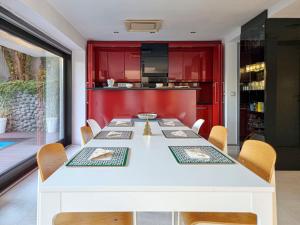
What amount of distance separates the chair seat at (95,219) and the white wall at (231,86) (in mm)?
5052

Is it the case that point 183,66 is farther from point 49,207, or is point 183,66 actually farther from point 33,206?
point 49,207

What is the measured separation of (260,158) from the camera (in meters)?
1.69

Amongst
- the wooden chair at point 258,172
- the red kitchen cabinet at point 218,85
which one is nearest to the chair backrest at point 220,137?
the wooden chair at point 258,172

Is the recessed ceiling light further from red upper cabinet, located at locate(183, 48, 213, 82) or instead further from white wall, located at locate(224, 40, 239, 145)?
red upper cabinet, located at locate(183, 48, 213, 82)

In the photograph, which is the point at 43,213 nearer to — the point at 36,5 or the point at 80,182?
the point at 80,182

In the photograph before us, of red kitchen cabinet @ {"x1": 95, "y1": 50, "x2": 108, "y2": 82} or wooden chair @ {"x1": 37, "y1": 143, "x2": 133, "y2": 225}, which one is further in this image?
red kitchen cabinet @ {"x1": 95, "y1": 50, "x2": 108, "y2": 82}

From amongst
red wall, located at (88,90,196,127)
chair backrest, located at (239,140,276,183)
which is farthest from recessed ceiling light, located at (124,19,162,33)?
chair backrest, located at (239,140,276,183)

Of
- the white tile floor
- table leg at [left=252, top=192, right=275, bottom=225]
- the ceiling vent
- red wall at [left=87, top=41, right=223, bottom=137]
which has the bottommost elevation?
the white tile floor

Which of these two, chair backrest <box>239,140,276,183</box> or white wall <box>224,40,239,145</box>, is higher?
white wall <box>224,40,239,145</box>

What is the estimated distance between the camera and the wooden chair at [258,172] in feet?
4.85

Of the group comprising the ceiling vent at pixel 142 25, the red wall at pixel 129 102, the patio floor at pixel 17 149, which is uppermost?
the ceiling vent at pixel 142 25

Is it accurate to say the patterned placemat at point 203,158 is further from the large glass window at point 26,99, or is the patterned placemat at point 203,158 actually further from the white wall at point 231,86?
the white wall at point 231,86

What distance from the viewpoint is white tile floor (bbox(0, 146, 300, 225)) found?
2459 mm

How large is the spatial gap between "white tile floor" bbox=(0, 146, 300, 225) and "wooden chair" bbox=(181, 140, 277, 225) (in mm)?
976
